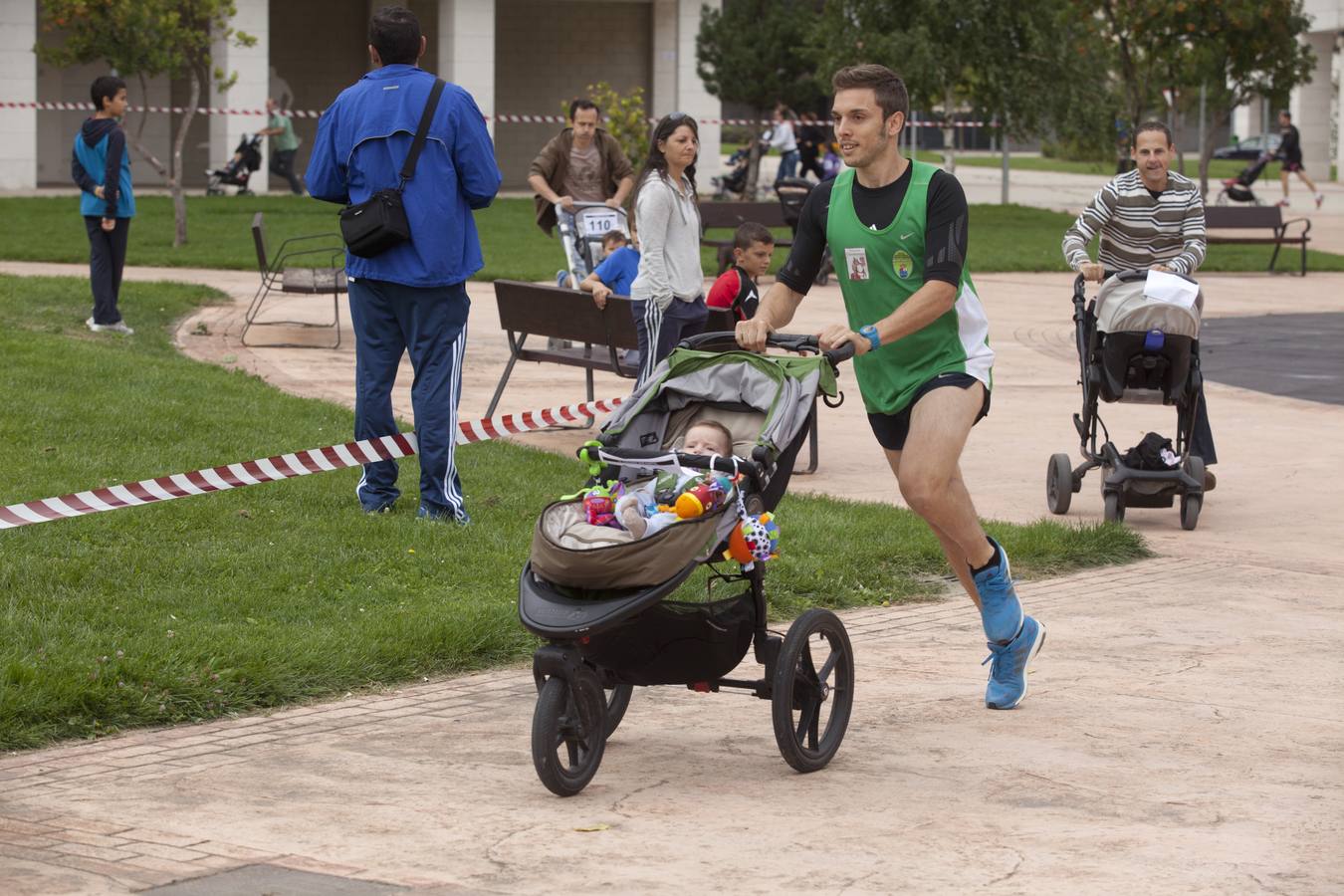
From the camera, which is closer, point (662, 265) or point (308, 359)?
point (662, 265)

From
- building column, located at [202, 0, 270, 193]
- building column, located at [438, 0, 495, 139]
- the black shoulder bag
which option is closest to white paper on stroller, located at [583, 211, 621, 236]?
the black shoulder bag

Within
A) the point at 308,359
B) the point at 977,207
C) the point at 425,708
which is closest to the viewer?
the point at 425,708

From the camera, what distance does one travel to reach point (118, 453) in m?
9.87

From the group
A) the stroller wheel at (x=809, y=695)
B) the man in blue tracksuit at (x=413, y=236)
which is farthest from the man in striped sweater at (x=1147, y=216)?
the stroller wheel at (x=809, y=695)

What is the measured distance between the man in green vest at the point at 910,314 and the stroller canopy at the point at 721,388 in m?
0.10

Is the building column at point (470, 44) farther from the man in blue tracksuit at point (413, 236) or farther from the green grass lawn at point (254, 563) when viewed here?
the man in blue tracksuit at point (413, 236)

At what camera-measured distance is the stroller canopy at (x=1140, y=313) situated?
31.2ft

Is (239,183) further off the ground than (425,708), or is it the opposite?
(239,183)

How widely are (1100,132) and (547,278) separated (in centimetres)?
1452

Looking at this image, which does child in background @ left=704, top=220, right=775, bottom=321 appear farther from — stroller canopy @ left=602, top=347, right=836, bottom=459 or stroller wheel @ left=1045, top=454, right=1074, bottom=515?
stroller canopy @ left=602, top=347, right=836, bottom=459

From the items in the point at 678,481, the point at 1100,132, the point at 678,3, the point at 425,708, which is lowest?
the point at 425,708

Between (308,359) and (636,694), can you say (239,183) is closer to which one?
(308,359)

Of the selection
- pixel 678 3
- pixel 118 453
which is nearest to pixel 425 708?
pixel 118 453

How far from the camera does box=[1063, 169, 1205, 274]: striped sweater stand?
9.82 m
